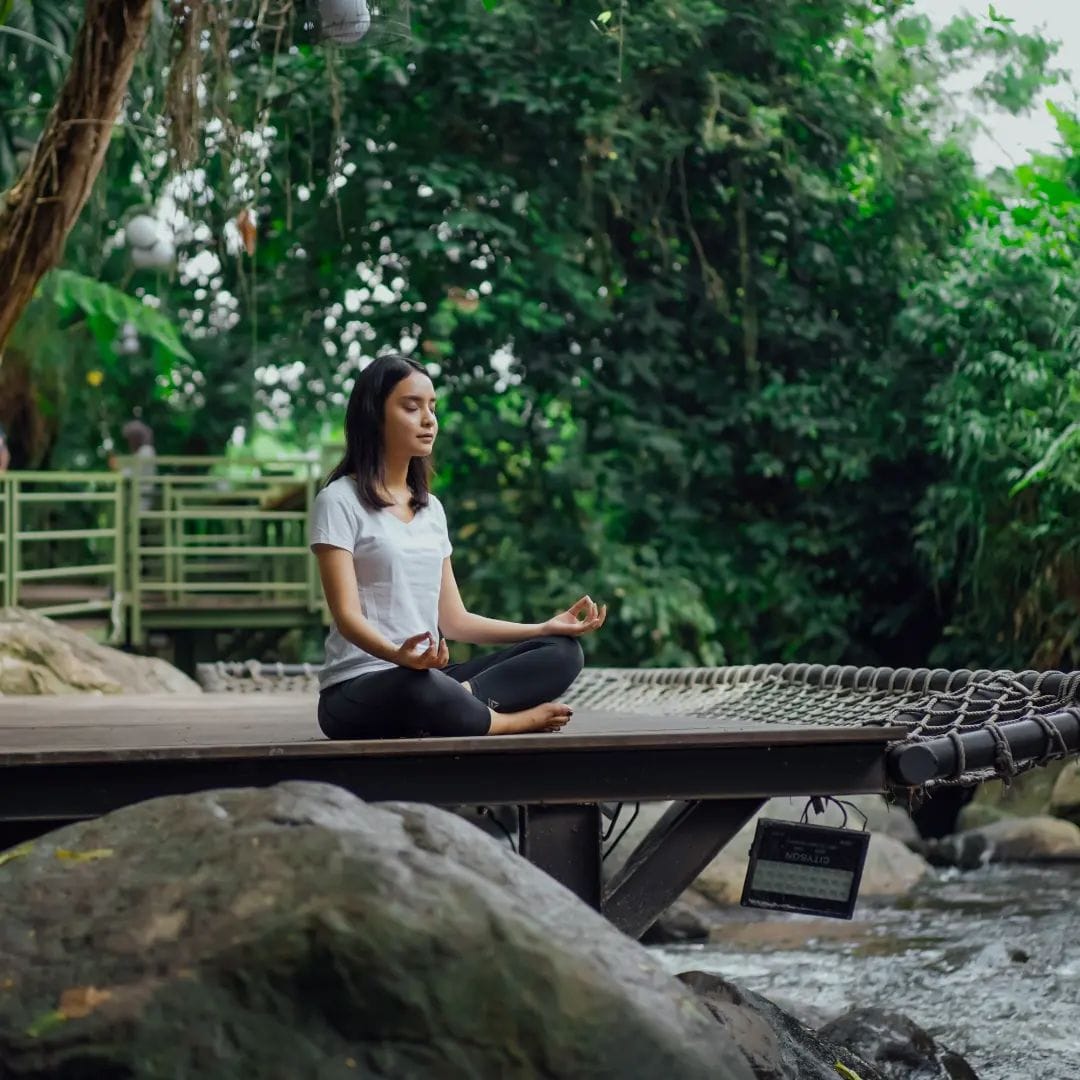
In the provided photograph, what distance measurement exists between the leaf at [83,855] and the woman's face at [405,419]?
53.7 inches

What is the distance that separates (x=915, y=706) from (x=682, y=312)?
8.43m

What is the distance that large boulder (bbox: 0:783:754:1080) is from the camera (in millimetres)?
2291

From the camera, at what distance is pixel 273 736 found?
3732 mm

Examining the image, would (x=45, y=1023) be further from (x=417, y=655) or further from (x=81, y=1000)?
(x=417, y=655)

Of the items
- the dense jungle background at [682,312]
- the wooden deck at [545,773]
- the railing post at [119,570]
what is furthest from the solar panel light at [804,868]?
the railing post at [119,570]

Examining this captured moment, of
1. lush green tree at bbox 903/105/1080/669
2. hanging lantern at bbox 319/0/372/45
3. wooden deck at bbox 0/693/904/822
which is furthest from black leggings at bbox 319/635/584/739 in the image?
lush green tree at bbox 903/105/1080/669

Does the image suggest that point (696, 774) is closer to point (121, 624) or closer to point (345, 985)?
→ point (345, 985)

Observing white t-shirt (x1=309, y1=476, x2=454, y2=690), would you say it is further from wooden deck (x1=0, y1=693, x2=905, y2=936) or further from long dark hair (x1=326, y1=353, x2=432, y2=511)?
wooden deck (x1=0, y1=693, x2=905, y2=936)

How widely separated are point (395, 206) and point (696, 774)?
784 centimetres

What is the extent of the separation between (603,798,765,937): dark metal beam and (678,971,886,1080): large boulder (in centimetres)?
22

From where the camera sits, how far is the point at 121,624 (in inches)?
448

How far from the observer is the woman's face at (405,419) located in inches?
148

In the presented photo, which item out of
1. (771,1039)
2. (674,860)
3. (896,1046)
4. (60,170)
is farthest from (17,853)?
(60,170)

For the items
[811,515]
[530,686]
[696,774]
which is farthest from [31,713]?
[811,515]
